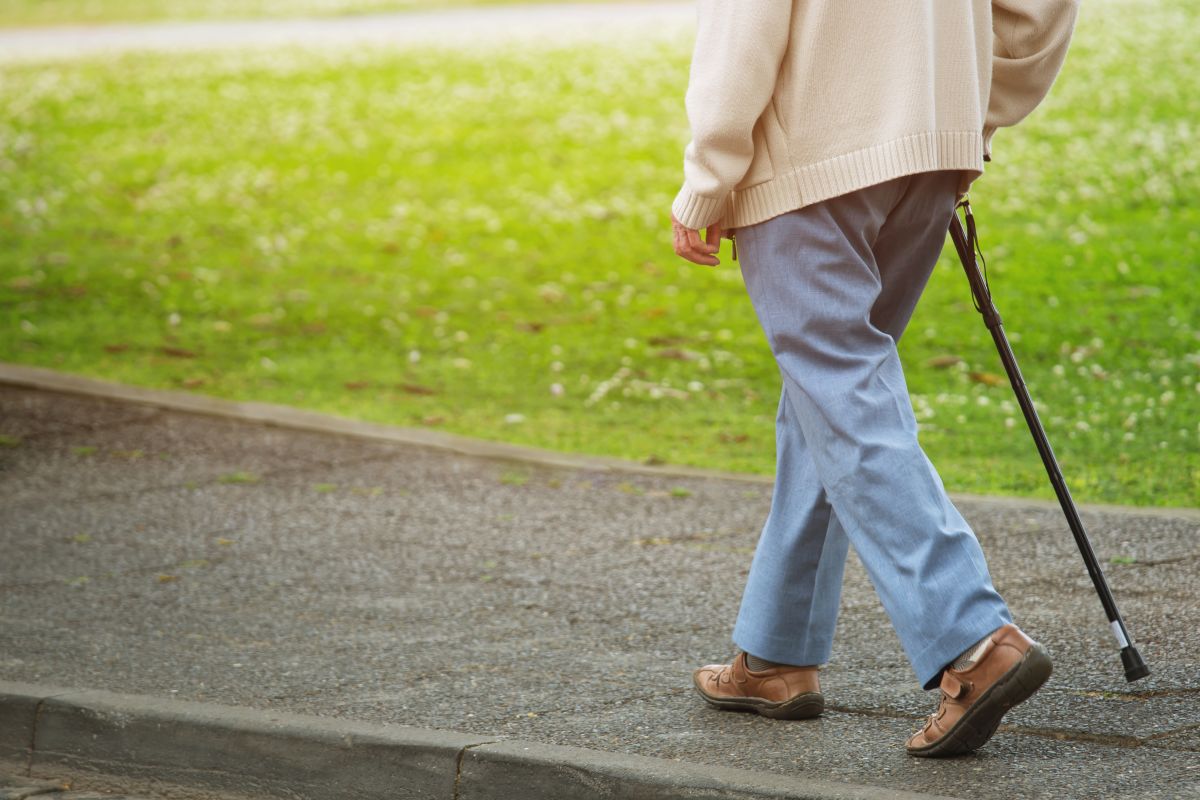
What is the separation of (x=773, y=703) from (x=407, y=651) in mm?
1147

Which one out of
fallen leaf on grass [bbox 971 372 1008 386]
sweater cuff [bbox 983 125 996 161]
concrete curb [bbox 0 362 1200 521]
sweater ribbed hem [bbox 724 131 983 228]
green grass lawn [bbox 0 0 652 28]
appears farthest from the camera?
green grass lawn [bbox 0 0 652 28]

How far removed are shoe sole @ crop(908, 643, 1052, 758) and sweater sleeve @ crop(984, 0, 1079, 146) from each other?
46.6 inches

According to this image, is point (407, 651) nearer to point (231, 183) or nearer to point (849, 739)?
point (849, 739)

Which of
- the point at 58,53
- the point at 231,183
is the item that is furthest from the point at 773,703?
the point at 58,53

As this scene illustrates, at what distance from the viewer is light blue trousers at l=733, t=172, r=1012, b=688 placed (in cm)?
323

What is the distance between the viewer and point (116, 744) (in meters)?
3.93

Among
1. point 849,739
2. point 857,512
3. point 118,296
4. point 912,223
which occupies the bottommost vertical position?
point 118,296

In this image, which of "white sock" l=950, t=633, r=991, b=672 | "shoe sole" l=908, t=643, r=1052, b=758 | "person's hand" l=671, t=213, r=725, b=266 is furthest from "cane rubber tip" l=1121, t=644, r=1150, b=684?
"person's hand" l=671, t=213, r=725, b=266

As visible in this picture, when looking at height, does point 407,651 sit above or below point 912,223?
Answer: below

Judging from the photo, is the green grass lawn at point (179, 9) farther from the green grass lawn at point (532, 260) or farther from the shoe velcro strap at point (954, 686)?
the shoe velcro strap at point (954, 686)

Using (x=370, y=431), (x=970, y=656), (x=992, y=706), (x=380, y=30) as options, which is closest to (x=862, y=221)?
Answer: (x=970, y=656)

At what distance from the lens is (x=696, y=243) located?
11.2 ft

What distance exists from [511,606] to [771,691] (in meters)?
1.30

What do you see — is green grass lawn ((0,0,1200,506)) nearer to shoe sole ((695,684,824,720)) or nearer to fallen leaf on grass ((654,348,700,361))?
fallen leaf on grass ((654,348,700,361))
